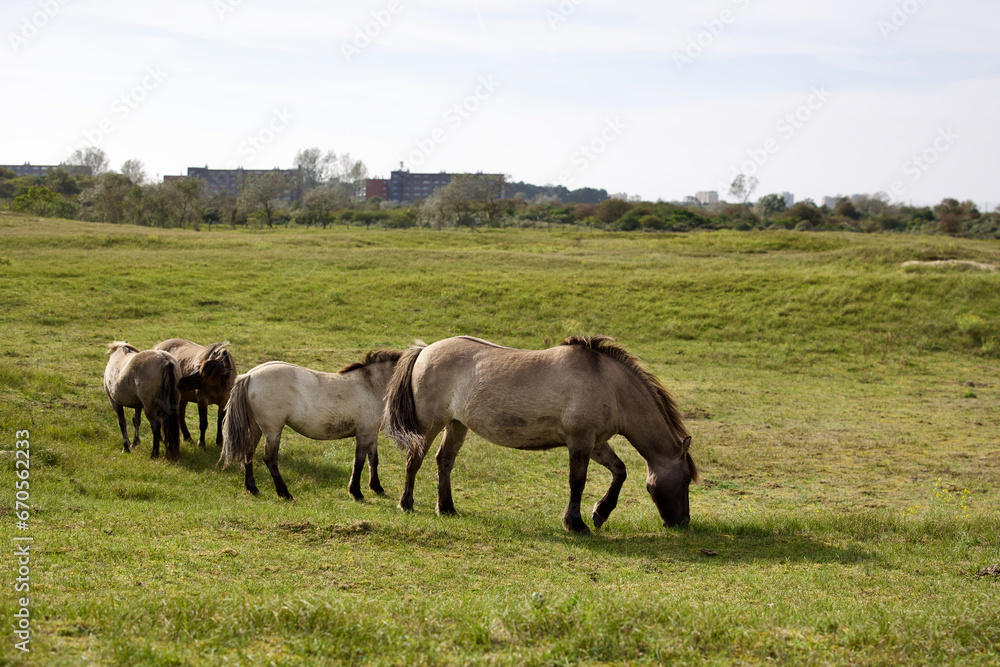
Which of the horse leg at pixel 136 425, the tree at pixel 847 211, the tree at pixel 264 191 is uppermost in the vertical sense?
the tree at pixel 847 211

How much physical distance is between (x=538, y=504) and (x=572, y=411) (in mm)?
2070

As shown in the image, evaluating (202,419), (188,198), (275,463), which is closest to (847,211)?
(188,198)

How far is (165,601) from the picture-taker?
506 cm

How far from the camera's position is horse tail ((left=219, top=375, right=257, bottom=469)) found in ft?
33.0

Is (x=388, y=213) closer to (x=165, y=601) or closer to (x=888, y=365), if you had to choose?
(x=888, y=365)

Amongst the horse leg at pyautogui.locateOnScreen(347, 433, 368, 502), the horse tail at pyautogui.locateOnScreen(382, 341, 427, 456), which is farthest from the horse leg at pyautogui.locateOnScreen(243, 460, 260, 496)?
the horse tail at pyautogui.locateOnScreen(382, 341, 427, 456)

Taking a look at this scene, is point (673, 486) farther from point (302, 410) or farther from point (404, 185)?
point (404, 185)

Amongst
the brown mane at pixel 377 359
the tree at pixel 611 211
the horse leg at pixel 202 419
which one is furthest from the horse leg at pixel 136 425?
the tree at pixel 611 211

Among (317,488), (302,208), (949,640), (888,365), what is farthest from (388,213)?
(949,640)

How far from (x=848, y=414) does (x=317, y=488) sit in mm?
11910

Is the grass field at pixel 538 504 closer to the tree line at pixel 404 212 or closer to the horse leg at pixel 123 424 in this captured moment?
the horse leg at pixel 123 424

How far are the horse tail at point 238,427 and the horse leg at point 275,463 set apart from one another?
0.76ft

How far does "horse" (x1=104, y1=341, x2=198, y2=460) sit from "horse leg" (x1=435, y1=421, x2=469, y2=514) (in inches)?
173

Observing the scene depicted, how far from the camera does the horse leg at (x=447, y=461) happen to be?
30.9 ft
